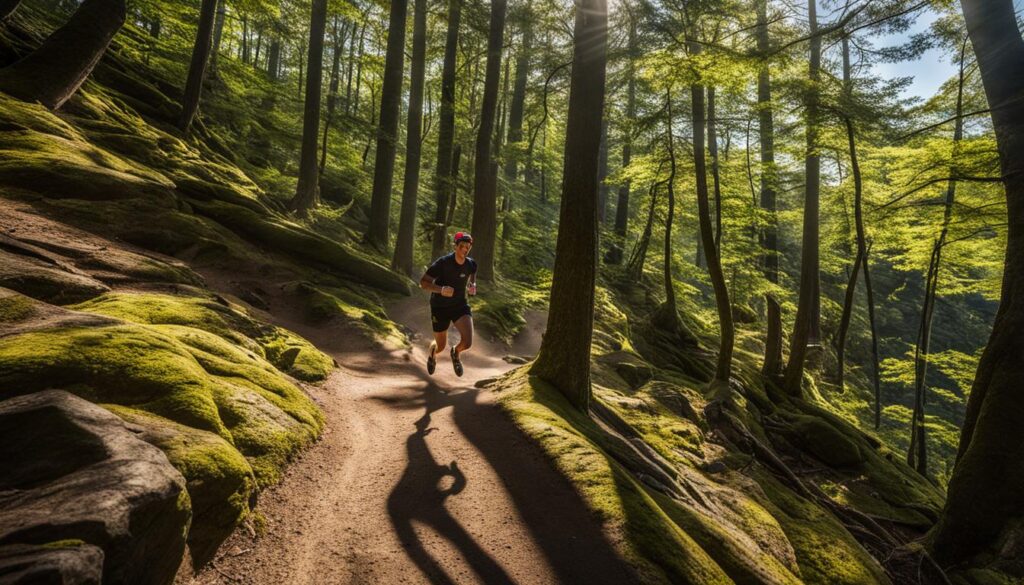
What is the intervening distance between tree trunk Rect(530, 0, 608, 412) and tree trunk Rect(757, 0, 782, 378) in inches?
131

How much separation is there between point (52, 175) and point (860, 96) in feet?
59.3

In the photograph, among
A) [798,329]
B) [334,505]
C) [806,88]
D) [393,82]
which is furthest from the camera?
[393,82]

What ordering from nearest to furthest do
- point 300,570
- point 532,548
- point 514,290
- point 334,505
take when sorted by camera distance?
point 300,570 → point 532,548 → point 334,505 → point 514,290

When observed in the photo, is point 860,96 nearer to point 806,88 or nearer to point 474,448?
point 806,88

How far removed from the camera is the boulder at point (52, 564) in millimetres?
1525

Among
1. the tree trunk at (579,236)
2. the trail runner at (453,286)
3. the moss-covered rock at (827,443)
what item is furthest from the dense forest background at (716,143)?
the moss-covered rock at (827,443)

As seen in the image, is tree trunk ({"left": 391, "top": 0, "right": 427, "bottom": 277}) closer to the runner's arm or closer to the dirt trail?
the runner's arm

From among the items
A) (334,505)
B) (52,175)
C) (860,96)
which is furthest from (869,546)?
(52,175)

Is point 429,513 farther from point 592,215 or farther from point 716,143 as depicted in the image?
point 716,143

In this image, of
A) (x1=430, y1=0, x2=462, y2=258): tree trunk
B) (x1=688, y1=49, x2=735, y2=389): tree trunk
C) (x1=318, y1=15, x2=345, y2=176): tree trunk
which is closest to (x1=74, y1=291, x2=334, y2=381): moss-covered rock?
(x1=688, y1=49, x2=735, y2=389): tree trunk

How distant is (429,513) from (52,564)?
2540 mm

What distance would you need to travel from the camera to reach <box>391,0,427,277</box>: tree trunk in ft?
51.9

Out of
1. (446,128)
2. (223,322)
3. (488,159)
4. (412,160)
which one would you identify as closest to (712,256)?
(488,159)

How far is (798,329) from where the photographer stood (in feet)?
44.4
